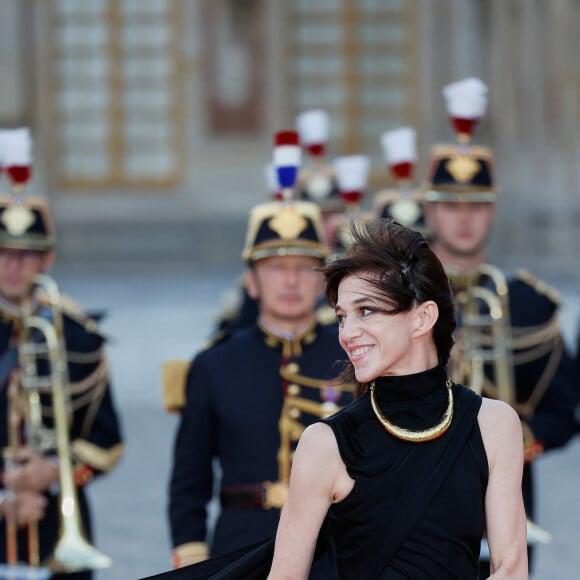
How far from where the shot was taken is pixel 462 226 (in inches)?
227

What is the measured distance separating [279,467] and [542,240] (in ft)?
52.2

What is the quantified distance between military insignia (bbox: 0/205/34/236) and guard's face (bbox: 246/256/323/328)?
116cm

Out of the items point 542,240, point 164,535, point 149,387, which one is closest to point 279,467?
point 164,535

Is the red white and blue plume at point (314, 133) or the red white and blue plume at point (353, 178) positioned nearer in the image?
the red white and blue plume at point (353, 178)

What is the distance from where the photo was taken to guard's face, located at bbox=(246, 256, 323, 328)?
4.89m

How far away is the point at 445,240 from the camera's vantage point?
18.8ft

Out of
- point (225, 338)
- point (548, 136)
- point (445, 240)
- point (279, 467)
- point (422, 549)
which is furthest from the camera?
point (548, 136)

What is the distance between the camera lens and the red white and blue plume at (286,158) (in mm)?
4773

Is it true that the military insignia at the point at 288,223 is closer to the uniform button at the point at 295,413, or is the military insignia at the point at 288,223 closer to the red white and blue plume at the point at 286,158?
the red white and blue plume at the point at 286,158

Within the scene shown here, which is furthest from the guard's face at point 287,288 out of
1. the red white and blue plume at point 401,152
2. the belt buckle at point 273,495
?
the red white and blue plume at point 401,152

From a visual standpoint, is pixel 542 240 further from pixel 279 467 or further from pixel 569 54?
pixel 279 467

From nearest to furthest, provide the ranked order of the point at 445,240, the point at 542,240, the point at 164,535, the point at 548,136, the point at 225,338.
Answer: the point at 225,338
the point at 445,240
the point at 164,535
the point at 542,240
the point at 548,136

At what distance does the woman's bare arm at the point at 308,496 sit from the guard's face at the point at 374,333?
0.14m

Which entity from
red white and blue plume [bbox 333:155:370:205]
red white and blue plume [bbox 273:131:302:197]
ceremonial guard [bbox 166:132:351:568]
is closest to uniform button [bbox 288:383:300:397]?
ceremonial guard [bbox 166:132:351:568]
